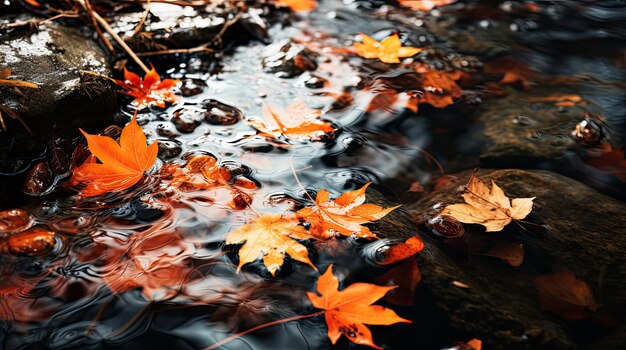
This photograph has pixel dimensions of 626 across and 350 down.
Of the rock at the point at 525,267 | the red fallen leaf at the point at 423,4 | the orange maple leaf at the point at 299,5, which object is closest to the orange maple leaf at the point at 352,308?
the rock at the point at 525,267

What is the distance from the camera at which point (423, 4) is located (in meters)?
3.89

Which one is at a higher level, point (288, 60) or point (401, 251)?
point (288, 60)

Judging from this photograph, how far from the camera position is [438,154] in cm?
258

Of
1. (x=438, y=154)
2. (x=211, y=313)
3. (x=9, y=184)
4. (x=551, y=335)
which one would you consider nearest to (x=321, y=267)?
(x=211, y=313)

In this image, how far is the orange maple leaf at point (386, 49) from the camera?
3227 millimetres

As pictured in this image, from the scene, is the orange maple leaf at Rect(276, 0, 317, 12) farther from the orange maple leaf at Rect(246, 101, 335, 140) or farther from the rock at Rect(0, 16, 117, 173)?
the rock at Rect(0, 16, 117, 173)

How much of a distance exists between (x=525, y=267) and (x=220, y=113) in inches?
65.1

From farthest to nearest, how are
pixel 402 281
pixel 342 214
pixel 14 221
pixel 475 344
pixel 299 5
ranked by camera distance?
pixel 299 5, pixel 342 214, pixel 14 221, pixel 402 281, pixel 475 344

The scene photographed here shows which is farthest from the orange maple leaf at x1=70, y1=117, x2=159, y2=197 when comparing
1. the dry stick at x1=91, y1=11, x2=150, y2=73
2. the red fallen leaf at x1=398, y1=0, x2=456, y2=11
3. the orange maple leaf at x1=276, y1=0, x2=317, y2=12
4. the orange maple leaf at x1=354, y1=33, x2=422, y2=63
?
the red fallen leaf at x1=398, y1=0, x2=456, y2=11

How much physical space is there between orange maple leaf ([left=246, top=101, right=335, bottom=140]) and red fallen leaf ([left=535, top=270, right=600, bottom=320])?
1.26 metres

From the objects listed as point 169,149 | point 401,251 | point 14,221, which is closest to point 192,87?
point 169,149

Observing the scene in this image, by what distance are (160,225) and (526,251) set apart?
4.88 feet

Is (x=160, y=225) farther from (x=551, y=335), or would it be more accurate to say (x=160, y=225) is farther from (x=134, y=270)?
(x=551, y=335)

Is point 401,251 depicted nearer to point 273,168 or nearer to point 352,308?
point 352,308
